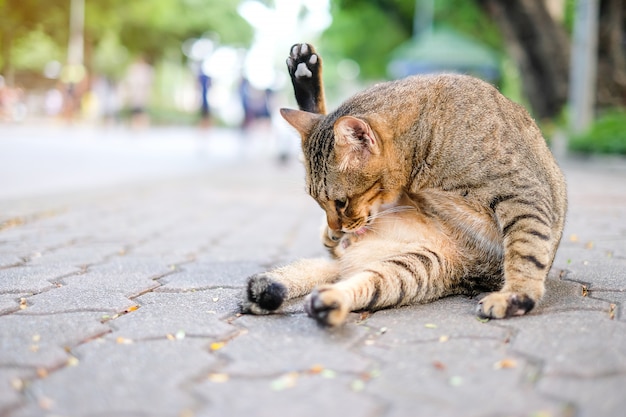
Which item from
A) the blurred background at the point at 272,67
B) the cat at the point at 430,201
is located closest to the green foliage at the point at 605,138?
the blurred background at the point at 272,67

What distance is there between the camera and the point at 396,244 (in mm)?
3088

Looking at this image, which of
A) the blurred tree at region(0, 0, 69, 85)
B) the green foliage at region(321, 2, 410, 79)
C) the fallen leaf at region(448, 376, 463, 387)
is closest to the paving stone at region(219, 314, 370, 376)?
the fallen leaf at region(448, 376, 463, 387)

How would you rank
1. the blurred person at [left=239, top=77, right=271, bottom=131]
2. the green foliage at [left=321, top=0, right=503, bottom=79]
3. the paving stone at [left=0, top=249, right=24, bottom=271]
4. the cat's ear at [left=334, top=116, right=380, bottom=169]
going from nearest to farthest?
the cat's ear at [left=334, top=116, right=380, bottom=169] < the paving stone at [left=0, top=249, right=24, bottom=271] < the blurred person at [left=239, top=77, right=271, bottom=131] < the green foliage at [left=321, top=0, right=503, bottom=79]

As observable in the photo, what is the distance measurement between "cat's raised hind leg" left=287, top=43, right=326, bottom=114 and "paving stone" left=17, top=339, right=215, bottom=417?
1.85 metres

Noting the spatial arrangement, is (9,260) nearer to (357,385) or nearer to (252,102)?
(357,385)

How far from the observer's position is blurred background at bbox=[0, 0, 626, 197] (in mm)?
14725

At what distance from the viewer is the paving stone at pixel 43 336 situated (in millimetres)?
2109

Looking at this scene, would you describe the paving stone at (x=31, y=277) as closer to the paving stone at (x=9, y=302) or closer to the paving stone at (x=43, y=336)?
the paving stone at (x=9, y=302)

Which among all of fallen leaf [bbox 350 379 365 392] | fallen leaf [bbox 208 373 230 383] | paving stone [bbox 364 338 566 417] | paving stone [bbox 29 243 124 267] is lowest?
paving stone [bbox 29 243 124 267]

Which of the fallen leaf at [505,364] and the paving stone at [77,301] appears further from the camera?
the paving stone at [77,301]

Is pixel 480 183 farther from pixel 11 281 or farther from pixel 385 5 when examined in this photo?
pixel 385 5

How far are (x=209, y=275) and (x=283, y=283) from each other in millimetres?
915

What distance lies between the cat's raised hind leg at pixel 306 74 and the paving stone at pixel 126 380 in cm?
185

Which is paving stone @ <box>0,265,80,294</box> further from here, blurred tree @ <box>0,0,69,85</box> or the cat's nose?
blurred tree @ <box>0,0,69,85</box>
